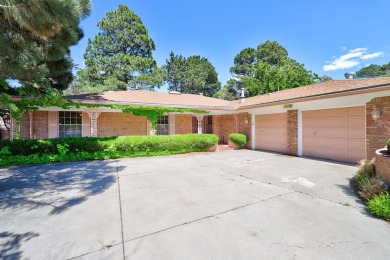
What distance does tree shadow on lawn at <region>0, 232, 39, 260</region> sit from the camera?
233 centimetres

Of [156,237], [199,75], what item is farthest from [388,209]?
[199,75]

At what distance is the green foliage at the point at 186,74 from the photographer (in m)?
33.1

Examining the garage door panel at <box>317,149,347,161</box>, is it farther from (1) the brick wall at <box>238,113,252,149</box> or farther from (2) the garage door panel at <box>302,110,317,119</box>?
(1) the brick wall at <box>238,113,252,149</box>

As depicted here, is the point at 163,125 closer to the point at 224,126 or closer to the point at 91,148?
the point at 224,126

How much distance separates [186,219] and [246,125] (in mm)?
10965

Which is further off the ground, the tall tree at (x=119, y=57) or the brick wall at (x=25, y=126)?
the tall tree at (x=119, y=57)

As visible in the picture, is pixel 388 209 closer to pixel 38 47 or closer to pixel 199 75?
pixel 38 47

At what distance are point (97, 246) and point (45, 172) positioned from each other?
554 cm

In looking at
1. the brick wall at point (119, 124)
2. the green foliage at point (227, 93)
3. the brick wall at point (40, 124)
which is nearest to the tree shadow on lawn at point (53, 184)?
the brick wall at point (40, 124)

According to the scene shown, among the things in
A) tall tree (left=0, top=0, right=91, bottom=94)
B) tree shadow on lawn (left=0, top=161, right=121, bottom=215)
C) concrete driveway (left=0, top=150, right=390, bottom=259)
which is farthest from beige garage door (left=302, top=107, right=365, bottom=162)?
tall tree (left=0, top=0, right=91, bottom=94)

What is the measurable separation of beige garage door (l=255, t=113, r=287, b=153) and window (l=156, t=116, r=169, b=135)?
20.7 feet

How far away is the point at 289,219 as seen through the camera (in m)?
3.25

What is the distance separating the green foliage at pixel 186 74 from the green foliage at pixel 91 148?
23.8 meters

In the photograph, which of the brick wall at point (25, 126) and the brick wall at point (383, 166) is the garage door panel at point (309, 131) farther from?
the brick wall at point (25, 126)
